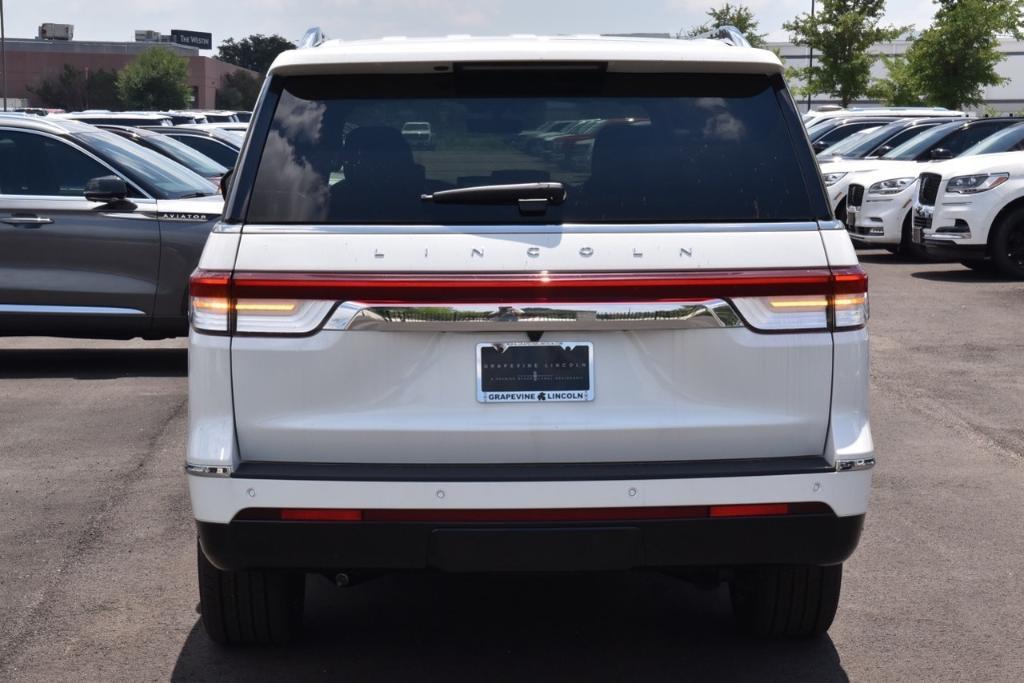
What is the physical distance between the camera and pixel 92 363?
11.6m

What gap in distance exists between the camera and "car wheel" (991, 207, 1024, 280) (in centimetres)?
1688

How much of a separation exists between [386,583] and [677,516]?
1.97 meters

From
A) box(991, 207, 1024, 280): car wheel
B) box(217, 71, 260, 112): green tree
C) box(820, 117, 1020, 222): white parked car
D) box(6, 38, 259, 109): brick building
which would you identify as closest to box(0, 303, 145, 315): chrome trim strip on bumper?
box(991, 207, 1024, 280): car wheel

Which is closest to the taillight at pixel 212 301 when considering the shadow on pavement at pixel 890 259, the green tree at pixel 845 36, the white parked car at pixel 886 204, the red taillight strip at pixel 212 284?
the red taillight strip at pixel 212 284

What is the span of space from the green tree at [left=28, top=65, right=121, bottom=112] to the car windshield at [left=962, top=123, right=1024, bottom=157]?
95.7 m

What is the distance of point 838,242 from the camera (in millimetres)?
4129

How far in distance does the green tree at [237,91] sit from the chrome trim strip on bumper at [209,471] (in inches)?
4909

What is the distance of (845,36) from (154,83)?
6472 cm

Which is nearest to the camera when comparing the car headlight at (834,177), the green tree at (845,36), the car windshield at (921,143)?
the car windshield at (921,143)

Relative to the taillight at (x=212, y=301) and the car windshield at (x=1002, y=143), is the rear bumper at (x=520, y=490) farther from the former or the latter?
the car windshield at (x=1002, y=143)

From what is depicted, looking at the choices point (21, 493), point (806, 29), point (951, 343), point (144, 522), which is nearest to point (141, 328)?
point (21, 493)

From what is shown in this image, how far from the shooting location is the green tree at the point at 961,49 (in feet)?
126

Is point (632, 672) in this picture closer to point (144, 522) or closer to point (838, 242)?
point (838, 242)

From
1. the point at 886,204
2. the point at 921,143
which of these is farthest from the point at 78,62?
the point at 886,204
